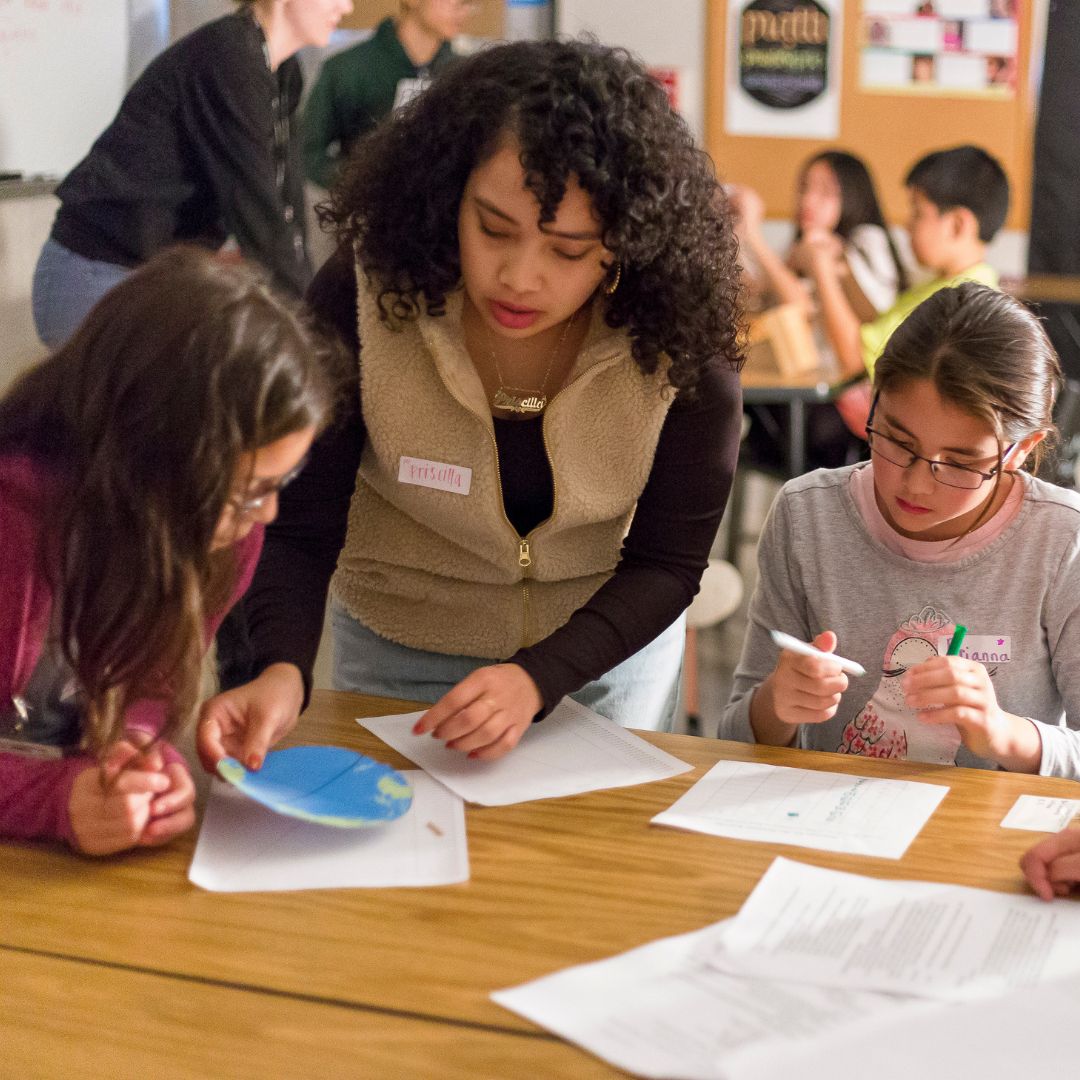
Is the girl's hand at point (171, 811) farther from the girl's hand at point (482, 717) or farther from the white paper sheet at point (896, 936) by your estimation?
the white paper sheet at point (896, 936)

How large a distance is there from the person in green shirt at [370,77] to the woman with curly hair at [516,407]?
84.5 inches

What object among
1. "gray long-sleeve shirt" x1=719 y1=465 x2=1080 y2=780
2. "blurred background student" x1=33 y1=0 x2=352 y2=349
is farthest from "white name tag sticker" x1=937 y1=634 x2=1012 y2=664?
"blurred background student" x1=33 y1=0 x2=352 y2=349

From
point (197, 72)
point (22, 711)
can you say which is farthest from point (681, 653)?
point (197, 72)

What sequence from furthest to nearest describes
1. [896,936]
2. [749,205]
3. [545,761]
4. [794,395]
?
[749,205], [794,395], [545,761], [896,936]

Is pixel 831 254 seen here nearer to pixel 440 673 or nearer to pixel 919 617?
pixel 919 617

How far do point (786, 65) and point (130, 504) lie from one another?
3205 mm

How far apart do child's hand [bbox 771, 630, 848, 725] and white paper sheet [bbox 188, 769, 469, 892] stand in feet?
1.15

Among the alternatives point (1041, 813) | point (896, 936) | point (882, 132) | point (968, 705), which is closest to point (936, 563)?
point (968, 705)

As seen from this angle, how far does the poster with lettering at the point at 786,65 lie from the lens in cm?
372

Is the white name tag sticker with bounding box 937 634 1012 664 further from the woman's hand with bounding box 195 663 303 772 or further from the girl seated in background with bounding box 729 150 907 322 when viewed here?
the girl seated in background with bounding box 729 150 907 322

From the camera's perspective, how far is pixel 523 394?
4.87ft

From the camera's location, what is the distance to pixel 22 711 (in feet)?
3.65

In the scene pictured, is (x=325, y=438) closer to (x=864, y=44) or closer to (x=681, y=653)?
(x=681, y=653)

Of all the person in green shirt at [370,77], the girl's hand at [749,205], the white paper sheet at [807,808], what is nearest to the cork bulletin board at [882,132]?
the girl's hand at [749,205]
